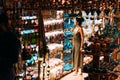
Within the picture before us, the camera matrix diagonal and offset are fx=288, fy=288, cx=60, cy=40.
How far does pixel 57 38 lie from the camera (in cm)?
821

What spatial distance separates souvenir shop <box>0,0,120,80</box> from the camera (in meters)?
4.30

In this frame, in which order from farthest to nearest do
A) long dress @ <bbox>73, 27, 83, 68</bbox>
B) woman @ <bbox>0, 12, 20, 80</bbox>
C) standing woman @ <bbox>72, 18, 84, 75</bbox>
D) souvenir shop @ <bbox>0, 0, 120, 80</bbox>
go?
1. long dress @ <bbox>73, 27, 83, 68</bbox>
2. standing woman @ <bbox>72, 18, 84, 75</bbox>
3. souvenir shop @ <bbox>0, 0, 120, 80</bbox>
4. woman @ <bbox>0, 12, 20, 80</bbox>

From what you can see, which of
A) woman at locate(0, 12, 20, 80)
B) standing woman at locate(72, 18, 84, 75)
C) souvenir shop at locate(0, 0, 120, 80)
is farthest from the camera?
standing woman at locate(72, 18, 84, 75)

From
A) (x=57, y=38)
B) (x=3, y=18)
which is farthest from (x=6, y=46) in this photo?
(x=57, y=38)

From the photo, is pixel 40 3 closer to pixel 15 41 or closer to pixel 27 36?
pixel 27 36

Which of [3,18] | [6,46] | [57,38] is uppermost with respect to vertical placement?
[3,18]

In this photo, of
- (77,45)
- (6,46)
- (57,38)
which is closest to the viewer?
(6,46)

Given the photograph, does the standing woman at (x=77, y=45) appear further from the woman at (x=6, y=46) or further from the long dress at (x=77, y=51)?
the woman at (x=6, y=46)

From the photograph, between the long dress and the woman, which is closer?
the woman

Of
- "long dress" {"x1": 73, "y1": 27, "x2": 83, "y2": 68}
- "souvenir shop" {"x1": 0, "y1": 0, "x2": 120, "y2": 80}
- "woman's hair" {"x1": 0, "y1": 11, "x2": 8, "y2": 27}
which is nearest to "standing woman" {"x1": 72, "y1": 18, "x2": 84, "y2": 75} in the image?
"long dress" {"x1": 73, "y1": 27, "x2": 83, "y2": 68}

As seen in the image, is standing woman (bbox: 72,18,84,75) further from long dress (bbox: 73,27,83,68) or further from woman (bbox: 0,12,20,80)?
woman (bbox: 0,12,20,80)

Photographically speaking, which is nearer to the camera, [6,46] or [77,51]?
[6,46]

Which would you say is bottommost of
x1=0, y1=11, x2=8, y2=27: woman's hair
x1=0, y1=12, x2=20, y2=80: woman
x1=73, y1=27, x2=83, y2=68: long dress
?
x1=73, y1=27, x2=83, y2=68: long dress

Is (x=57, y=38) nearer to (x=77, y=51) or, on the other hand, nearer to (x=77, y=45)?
(x=77, y=45)
